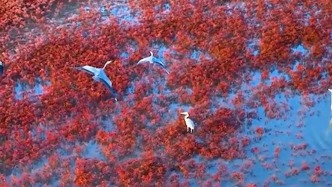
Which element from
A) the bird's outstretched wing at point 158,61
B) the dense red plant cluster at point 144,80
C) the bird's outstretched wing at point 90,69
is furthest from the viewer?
the bird's outstretched wing at point 158,61

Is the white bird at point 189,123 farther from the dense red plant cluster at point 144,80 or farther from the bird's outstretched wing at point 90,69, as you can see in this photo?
the bird's outstretched wing at point 90,69

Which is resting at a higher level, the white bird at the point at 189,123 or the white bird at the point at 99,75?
the white bird at the point at 99,75

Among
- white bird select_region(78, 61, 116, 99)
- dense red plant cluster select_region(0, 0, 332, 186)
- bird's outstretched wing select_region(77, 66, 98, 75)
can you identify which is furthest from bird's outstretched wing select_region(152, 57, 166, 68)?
bird's outstretched wing select_region(77, 66, 98, 75)

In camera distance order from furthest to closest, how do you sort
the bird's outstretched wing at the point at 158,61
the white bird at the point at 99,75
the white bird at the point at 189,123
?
the bird's outstretched wing at the point at 158,61
the white bird at the point at 99,75
the white bird at the point at 189,123

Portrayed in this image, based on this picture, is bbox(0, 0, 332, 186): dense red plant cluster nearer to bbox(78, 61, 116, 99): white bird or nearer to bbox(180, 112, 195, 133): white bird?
bbox(180, 112, 195, 133): white bird

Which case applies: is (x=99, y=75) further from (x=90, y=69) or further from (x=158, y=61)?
(x=158, y=61)

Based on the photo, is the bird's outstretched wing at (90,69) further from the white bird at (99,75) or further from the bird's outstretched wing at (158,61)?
the bird's outstretched wing at (158,61)

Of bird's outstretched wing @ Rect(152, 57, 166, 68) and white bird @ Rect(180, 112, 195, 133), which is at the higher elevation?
bird's outstretched wing @ Rect(152, 57, 166, 68)

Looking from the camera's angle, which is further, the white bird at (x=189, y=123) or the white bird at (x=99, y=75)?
the white bird at (x=99, y=75)

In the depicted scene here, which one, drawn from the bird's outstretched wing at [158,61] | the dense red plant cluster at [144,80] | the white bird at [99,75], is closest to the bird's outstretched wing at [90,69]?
the white bird at [99,75]
